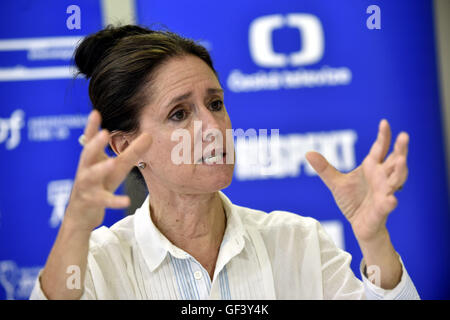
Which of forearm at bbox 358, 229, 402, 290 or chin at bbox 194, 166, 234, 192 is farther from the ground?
chin at bbox 194, 166, 234, 192

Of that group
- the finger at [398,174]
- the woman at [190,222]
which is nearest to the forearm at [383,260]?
the woman at [190,222]

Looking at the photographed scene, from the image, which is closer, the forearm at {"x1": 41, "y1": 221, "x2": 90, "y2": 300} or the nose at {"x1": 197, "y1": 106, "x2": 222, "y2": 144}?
the forearm at {"x1": 41, "y1": 221, "x2": 90, "y2": 300}

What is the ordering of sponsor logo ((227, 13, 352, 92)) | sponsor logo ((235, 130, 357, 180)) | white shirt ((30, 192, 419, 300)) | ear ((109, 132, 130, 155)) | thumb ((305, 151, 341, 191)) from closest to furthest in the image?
thumb ((305, 151, 341, 191))
white shirt ((30, 192, 419, 300))
ear ((109, 132, 130, 155))
sponsor logo ((235, 130, 357, 180))
sponsor logo ((227, 13, 352, 92))

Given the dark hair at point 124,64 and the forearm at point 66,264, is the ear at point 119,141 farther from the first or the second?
the forearm at point 66,264

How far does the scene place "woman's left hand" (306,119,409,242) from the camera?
880mm

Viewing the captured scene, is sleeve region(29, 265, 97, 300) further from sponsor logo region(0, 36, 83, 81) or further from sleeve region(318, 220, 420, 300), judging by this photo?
sponsor logo region(0, 36, 83, 81)

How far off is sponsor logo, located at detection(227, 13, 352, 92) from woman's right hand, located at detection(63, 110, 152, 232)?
3.97 ft

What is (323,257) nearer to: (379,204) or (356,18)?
(379,204)

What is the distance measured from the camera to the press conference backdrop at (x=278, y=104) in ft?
6.37

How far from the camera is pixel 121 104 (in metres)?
1.15

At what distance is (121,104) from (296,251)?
0.48 metres

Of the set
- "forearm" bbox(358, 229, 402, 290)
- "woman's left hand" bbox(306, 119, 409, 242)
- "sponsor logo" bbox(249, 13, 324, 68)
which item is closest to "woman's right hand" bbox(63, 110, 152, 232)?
"woman's left hand" bbox(306, 119, 409, 242)

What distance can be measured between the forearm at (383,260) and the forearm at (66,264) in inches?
18.9

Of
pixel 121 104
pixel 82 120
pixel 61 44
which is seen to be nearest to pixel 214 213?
pixel 121 104
